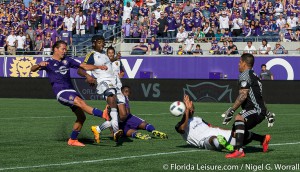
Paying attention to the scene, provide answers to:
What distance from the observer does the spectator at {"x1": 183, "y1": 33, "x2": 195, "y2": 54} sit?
4022 centimetres

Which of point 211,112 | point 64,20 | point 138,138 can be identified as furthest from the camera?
point 64,20

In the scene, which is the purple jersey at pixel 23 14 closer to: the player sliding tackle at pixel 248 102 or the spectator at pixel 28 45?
the spectator at pixel 28 45

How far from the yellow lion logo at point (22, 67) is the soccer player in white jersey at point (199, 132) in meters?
31.3

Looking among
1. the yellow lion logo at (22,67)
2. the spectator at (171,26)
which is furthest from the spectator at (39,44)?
the spectator at (171,26)

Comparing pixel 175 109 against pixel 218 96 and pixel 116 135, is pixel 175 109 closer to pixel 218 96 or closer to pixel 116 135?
pixel 116 135

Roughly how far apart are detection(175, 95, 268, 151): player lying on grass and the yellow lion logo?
31320mm

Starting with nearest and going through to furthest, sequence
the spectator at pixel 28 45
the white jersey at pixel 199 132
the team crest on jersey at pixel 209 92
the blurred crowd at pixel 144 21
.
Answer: the white jersey at pixel 199 132 < the team crest on jersey at pixel 209 92 < the blurred crowd at pixel 144 21 < the spectator at pixel 28 45

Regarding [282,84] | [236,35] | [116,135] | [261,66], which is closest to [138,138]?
[116,135]

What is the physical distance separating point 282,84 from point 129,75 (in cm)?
1100

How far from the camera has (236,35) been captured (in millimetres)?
39938

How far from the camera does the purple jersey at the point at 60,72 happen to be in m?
15.4

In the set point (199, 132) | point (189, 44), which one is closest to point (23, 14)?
point (189, 44)

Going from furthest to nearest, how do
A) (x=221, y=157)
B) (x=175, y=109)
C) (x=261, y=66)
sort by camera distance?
(x=261, y=66)
(x=175, y=109)
(x=221, y=157)

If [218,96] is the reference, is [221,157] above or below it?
above
